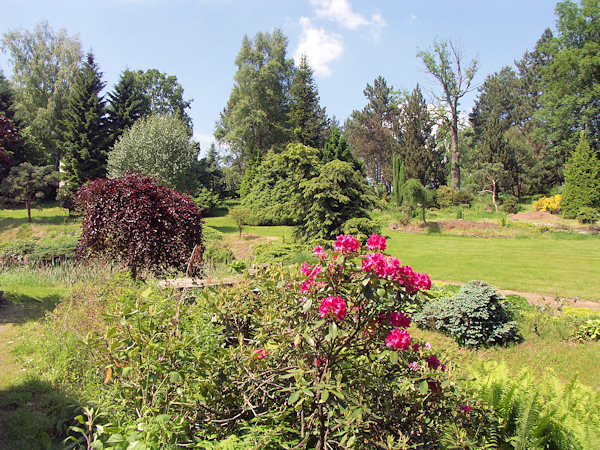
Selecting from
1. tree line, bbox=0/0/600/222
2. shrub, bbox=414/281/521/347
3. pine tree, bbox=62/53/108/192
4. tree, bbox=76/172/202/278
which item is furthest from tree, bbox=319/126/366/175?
shrub, bbox=414/281/521/347

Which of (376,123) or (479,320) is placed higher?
(376,123)

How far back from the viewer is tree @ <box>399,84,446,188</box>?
29.1m

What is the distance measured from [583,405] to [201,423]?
243cm

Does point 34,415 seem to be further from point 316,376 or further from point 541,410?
point 541,410

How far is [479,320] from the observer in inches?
188

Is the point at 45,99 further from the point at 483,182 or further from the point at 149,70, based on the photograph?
the point at 483,182

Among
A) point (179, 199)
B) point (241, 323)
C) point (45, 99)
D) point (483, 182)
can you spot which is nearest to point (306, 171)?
point (179, 199)

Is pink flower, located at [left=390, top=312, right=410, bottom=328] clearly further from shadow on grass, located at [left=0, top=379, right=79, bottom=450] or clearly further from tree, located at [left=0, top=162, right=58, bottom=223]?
tree, located at [left=0, top=162, right=58, bottom=223]

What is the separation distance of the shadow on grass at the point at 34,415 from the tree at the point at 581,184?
21.5 metres

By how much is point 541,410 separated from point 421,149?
1125 inches

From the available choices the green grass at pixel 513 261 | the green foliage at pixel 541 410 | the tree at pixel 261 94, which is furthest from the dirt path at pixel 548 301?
the tree at pixel 261 94

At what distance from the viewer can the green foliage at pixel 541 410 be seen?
2.22 m

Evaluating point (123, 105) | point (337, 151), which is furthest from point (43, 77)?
point (337, 151)

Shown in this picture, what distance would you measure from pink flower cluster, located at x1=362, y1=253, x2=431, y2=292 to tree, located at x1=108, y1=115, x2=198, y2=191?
1886 centimetres
